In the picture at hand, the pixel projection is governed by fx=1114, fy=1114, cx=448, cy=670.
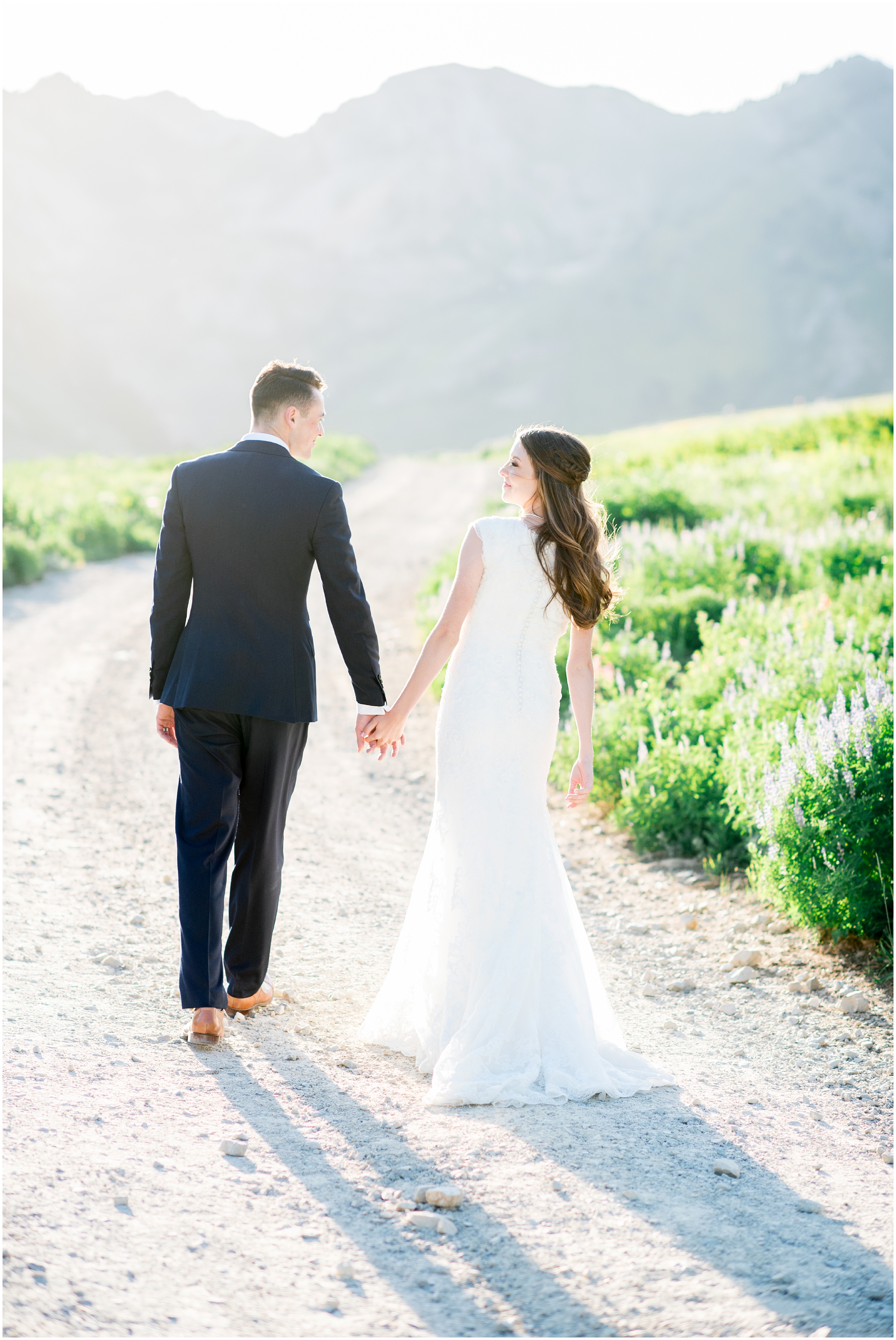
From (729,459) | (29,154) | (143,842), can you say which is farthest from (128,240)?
(143,842)

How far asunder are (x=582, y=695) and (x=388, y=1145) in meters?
1.75

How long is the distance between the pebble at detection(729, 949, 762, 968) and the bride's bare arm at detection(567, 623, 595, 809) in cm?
173

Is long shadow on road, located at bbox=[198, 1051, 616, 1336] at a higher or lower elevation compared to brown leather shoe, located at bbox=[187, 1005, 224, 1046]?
lower

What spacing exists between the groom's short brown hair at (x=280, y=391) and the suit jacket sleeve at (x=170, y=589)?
419 mm

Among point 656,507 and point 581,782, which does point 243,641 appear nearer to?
point 581,782

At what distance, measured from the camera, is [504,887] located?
159 inches

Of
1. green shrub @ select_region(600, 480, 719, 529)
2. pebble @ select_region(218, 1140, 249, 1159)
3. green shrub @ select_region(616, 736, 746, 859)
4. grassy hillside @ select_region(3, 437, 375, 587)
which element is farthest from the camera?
grassy hillside @ select_region(3, 437, 375, 587)

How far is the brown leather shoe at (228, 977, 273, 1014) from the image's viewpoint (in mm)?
4500

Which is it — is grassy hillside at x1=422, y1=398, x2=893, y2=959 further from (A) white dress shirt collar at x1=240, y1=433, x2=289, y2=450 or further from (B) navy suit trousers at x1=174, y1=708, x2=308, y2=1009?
(B) navy suit trousers at x1=174, y1=708, x2=308, y2=1009

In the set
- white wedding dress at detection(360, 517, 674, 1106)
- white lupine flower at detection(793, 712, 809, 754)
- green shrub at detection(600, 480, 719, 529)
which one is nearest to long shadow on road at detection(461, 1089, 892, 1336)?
white wedding dress at detection(360, 517, 674, 1106)

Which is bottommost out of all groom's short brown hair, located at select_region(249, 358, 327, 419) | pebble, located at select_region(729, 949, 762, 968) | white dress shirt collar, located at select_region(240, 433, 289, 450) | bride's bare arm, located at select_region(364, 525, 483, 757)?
pebble, located at select_region(729, 949, 762, 968)

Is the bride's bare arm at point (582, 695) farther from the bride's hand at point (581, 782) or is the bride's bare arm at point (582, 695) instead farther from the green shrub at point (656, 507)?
the green shrub at point (656, 507)

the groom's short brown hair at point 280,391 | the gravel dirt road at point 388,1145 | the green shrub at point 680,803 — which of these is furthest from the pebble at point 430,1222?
the green shrub at point 680,803

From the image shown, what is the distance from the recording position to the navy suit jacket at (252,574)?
4.09 m
